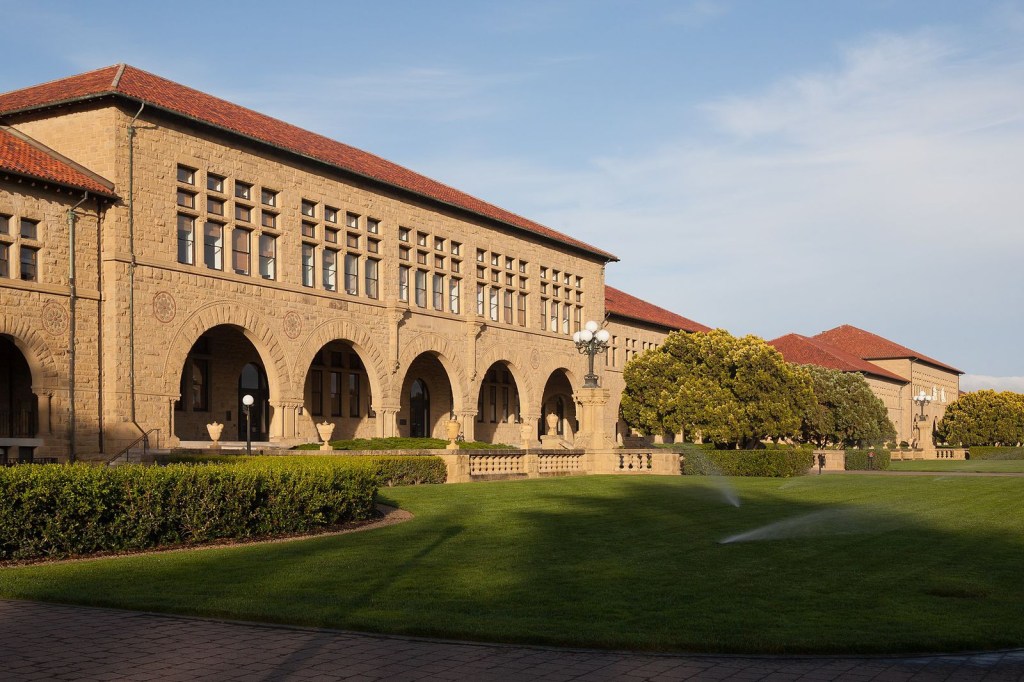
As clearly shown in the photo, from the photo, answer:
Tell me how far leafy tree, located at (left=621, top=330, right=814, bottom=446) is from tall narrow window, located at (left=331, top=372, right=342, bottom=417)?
780 inches

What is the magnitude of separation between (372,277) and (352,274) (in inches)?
54.7

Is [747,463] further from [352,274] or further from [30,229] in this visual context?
[30,229]

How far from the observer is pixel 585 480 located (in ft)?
104

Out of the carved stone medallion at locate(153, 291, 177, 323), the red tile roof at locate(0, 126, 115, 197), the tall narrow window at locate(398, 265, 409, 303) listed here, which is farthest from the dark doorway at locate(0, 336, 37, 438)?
the tall narrow window at locate(398, 265, 409, 303)

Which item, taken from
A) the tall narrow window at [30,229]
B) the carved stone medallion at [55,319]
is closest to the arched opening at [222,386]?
the carved stone medallion at [55,319]

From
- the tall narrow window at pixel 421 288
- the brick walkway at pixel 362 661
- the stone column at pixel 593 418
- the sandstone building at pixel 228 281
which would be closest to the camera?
the brick walkway at pixel 362 661

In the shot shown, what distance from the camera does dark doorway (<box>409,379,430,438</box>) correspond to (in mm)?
53019

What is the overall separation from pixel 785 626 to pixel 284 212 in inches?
1292

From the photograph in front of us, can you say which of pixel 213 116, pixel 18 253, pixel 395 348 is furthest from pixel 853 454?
pixel 18 253

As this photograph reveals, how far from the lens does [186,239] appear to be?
116 ft

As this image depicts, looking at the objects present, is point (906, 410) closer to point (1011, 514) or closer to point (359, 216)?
point (359, 216)

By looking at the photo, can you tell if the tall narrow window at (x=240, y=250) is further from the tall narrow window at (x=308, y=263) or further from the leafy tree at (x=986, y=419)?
the leafy tree at (x=986, y=419)

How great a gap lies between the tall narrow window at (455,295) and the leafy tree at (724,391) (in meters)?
14.4

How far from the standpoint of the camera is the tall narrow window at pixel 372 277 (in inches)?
1750
